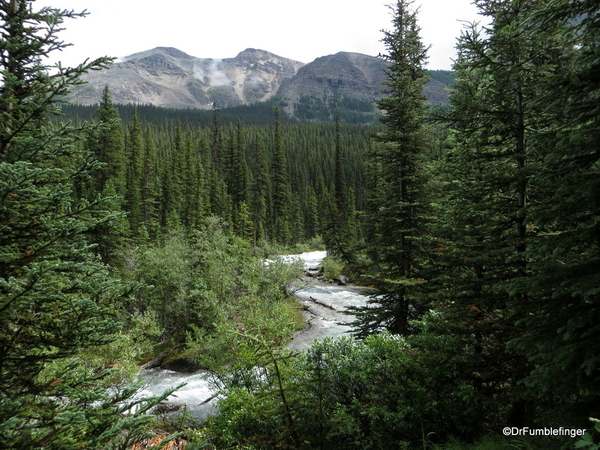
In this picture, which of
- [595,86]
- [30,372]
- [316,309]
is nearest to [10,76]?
[30,372]

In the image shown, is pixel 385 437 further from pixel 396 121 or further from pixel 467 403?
pixel 396 121

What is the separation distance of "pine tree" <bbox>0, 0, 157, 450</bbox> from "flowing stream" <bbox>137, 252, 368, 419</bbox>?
5.16ft

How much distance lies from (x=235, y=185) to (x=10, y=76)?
204 feet

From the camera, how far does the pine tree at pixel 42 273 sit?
310cm

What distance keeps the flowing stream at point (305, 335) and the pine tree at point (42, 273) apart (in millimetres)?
1574

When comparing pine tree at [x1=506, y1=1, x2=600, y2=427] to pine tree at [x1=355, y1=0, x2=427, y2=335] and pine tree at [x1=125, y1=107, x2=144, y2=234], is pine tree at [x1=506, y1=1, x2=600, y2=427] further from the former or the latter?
pine tree at [x1=125, y1=107, x2=144, y2=234]

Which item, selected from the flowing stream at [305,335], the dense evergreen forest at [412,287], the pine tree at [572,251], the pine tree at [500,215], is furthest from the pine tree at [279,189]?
the pine tree at [572,251]

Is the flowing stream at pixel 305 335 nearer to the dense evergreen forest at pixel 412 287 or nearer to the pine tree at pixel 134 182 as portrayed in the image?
the dense evergreen forest at pixel 412 287

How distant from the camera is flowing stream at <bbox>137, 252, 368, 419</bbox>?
13.5 m

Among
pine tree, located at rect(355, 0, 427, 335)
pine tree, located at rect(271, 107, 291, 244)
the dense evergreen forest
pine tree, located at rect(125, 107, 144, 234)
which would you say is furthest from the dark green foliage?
pine tree, located at rect(271, 107, 291, 244)

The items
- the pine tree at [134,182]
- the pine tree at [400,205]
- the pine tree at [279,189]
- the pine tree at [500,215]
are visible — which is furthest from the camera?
the pine tree at [279,189]

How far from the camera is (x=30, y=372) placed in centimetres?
351

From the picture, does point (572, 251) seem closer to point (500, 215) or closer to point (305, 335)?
point (500, 215)

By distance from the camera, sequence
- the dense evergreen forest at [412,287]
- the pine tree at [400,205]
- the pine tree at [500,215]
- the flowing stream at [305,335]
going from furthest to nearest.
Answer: the flowing stream at [305,335] → the pine tree at [400,205] → the pine tree at [500,215] → the dense evergreen forest at [412,287]
